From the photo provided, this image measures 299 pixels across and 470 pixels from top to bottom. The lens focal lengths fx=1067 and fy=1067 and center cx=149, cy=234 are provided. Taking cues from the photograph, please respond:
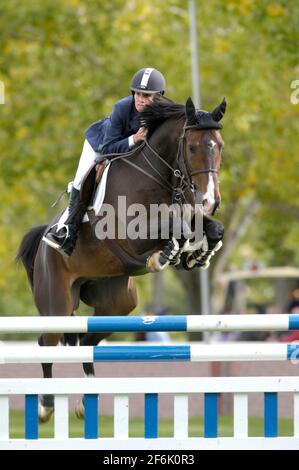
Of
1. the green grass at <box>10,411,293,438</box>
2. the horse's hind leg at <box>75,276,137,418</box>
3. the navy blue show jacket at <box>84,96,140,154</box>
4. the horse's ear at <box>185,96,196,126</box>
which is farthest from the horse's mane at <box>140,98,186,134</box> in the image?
the green grass at <box>10,411,293,438</box>

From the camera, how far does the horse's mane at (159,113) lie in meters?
6.61

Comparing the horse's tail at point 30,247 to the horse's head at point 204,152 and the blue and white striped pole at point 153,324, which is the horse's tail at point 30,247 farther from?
the blue and white striped pole at point 153,324

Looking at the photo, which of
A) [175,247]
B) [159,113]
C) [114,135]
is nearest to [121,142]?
[114,135]

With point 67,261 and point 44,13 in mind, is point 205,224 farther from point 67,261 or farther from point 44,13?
point 44,13

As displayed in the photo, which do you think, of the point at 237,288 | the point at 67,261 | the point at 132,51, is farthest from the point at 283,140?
the point at 67,261

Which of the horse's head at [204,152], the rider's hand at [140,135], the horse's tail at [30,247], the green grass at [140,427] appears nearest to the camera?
the horse's head at [204,152]

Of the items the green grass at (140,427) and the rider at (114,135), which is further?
the green grass at (140,427)

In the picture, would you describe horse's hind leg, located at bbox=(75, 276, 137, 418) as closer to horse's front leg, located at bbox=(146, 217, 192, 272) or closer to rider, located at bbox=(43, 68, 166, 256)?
rider, located at bbox=(43, 68, 166, 256)

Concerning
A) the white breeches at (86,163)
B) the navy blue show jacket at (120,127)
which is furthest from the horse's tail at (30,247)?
the navy blue show jacket at (120,127)

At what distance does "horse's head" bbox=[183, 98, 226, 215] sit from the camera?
19.9 ft

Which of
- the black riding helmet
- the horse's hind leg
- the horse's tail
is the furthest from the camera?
the horse's tail

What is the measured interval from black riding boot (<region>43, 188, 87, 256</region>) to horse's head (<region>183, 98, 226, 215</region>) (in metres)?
0.92

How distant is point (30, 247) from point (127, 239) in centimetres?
128

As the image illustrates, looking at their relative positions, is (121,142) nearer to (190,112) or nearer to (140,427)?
(190,112)
